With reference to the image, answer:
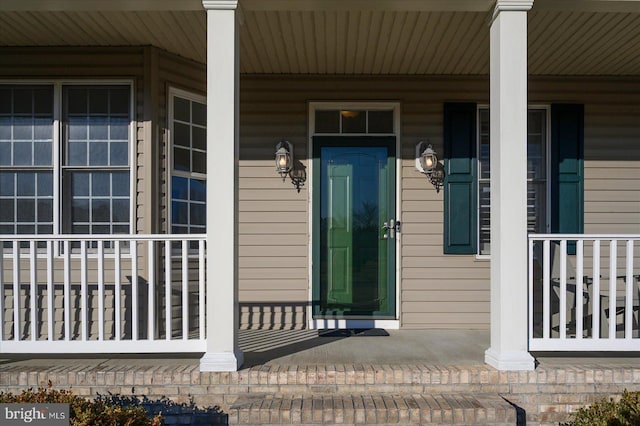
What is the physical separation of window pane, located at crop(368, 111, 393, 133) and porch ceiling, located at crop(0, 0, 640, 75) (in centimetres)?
44

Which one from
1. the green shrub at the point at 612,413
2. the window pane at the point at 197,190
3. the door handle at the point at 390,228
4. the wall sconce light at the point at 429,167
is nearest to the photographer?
the green shrub at the point at 612,413

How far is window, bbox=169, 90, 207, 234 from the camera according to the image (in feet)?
13.8

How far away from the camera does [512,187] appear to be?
9.98 feet

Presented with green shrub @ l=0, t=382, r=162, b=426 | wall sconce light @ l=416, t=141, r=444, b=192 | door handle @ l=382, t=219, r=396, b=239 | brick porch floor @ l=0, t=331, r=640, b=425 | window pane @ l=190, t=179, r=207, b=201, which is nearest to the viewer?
green shrub @ l=0, t=382, r=162, b=426

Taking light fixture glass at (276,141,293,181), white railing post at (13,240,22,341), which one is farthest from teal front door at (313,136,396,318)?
white railing post at (13,240,22,341)

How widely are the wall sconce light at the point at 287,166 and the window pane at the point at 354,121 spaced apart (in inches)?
23.3

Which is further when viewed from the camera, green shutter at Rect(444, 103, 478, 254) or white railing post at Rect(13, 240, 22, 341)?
green shutter at Rect(444, 103, 478, 254)

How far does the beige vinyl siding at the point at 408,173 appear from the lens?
4617 mm

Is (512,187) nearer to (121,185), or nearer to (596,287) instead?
(596,287)

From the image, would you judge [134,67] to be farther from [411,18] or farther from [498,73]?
[498,73]

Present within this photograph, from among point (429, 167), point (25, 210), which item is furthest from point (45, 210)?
point (429, 167)

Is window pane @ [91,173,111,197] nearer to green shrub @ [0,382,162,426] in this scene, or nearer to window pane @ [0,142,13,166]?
window pane @ [0,142,13,166]

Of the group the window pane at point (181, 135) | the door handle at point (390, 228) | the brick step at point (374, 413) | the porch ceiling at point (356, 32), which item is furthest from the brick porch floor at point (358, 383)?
the porch ceiling at point (356, 32)

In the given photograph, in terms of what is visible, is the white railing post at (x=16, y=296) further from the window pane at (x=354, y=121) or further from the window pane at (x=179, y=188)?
the window pane at (x=354, y=121)
